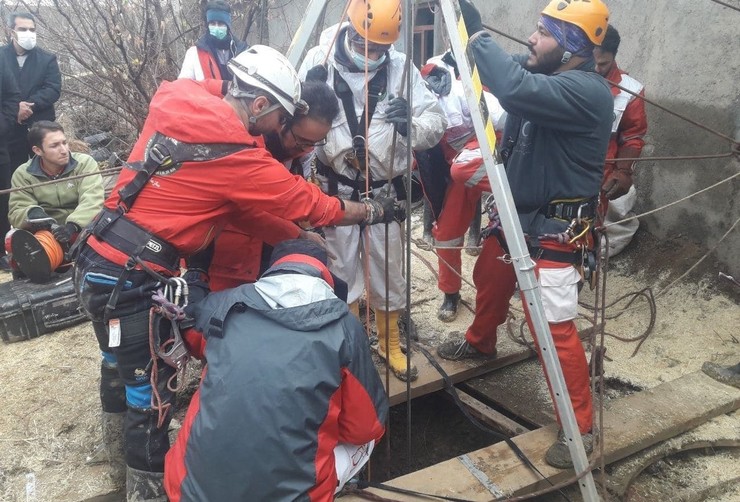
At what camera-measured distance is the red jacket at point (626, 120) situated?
14.5 feet

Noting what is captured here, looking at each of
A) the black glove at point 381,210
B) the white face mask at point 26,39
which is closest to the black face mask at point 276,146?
the black glove at point 381,210

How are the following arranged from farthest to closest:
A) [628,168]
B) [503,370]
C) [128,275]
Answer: [628,168], [503,370], [128,275]

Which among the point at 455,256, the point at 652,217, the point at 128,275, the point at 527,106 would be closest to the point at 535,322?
the point at 527,106

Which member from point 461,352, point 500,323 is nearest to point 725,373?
point 500,323

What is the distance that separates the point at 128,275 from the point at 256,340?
92cm

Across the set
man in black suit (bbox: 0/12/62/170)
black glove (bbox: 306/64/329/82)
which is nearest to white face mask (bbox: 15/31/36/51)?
man in black suit (bbox: 0/12/62/170)

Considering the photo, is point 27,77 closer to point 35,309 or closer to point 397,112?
point 35,309

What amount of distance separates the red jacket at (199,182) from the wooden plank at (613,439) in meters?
1.44

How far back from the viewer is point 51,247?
4.70m

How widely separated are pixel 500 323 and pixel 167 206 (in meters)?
2.37

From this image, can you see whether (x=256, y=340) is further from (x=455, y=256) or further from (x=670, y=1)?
(x=670, y=1)

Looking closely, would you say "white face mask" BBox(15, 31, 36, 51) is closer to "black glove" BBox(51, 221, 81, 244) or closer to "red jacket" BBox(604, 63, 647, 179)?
"black glove" BBox(51, 221, 81, 244)

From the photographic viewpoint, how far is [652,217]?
5.34 meters

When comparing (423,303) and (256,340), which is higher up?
(256,340)
